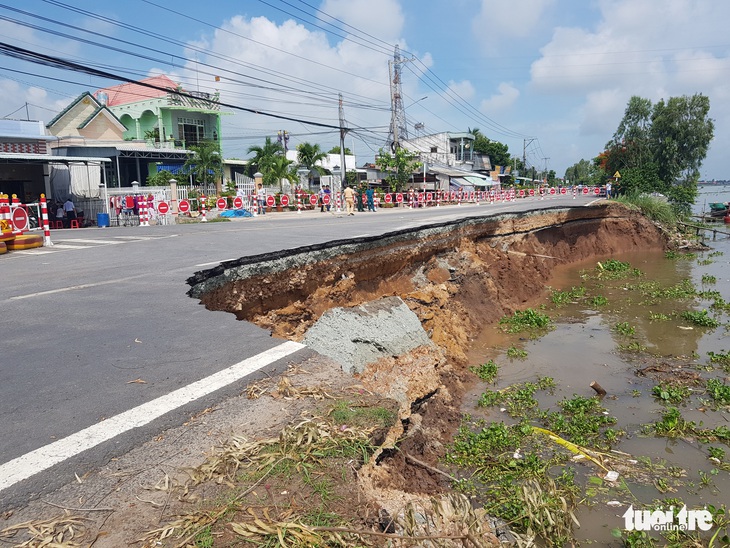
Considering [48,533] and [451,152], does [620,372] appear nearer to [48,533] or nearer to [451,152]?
[48,533]

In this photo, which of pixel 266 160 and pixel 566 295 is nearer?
pixel 566 295

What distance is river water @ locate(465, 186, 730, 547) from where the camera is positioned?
5.02 meters

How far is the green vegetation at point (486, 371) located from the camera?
339 inches

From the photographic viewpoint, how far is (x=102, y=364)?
172 inches

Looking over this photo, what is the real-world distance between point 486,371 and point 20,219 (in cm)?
1186

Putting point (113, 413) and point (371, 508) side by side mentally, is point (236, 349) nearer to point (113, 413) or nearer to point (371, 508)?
point (113, 413)

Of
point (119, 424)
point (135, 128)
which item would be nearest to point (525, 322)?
point (119, 424)

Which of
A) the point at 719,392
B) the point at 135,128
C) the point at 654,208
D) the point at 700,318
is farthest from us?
the point at 135,128

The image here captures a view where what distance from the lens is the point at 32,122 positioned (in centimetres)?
2422

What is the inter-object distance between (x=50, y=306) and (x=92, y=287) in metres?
1.04

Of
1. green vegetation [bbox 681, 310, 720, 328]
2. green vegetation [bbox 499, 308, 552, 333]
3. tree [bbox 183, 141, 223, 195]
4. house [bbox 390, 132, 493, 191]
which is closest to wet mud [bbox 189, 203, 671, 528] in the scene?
green vegetation [bbox 499, 308, 552, 333]

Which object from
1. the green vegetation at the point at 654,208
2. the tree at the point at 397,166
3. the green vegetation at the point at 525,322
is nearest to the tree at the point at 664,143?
the green vegetation at the point at 654,208

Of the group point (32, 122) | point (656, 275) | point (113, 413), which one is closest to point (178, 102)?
point (32, 122)

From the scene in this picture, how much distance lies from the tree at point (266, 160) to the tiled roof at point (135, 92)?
7498 mm
